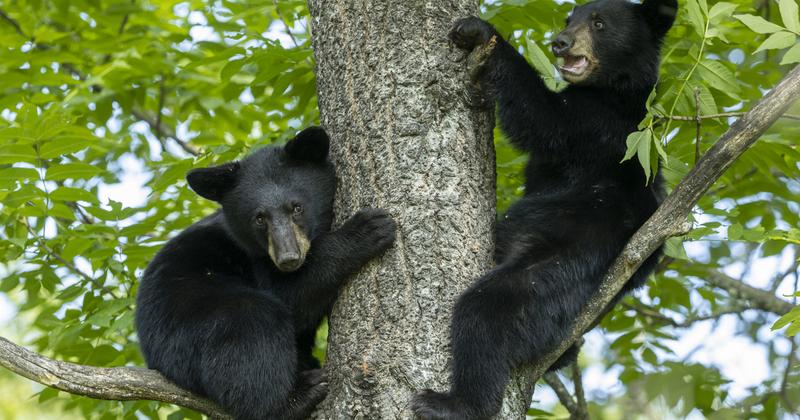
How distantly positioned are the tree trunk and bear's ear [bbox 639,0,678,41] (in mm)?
1561

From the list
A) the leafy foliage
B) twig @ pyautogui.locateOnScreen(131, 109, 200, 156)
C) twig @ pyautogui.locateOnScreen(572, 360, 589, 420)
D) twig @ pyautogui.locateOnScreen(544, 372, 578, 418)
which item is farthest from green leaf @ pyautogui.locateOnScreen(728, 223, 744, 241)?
twig @ pyautogui.locateOnScreen(131, 109, 200, 156)

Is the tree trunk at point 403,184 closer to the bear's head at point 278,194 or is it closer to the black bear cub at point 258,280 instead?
the black bear cub at point 258,280

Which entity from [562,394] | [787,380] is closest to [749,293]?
[562,394]

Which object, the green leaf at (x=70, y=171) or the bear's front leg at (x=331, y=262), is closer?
the bear's front leg at (x=331, y=262)

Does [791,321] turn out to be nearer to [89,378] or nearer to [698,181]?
[698,181]

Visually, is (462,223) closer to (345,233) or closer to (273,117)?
(345,233)

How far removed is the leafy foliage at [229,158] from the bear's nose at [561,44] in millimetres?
187

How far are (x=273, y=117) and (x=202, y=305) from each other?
2471 millimetres

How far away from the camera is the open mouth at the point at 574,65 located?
5.18 meters

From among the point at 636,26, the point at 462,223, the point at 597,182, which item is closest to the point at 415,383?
the point at 462,223

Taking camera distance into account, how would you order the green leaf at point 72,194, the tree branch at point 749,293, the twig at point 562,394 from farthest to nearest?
the tree branch at point 749,293
the twig at point 562,394
the green leaf at point 72,194

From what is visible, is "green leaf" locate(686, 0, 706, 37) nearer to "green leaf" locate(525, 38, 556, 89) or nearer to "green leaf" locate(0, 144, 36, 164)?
"green leaf" locate(525, 38, 556, 89)

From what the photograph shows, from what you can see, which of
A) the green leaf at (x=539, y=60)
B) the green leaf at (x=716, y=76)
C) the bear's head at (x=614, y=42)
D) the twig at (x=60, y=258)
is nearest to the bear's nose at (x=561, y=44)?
the bear's head at (x=614, y=42)

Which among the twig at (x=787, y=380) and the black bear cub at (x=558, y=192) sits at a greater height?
the black bear cub at (x=558, y=192)
